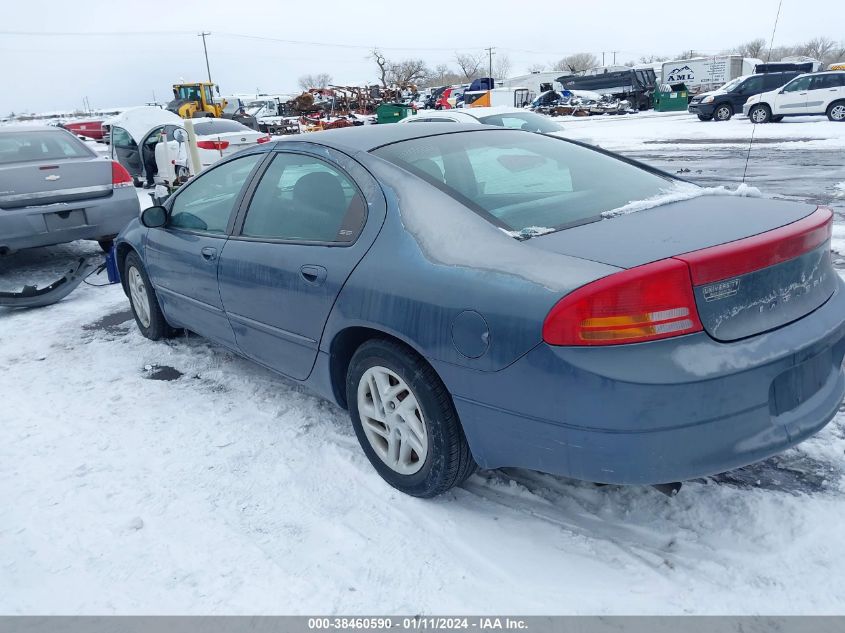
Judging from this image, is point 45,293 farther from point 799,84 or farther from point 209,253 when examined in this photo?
point 799,84

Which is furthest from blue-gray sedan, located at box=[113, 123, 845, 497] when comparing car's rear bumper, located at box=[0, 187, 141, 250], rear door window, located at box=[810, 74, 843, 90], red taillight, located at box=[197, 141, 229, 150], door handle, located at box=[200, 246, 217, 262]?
rear door window, located at box=[810, 74, 843, 90]

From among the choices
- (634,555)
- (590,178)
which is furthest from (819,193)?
(634,555)

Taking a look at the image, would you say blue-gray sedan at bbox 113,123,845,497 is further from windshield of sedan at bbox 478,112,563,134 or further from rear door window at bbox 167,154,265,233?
windshield of sedan at bbox 478,112,563,134

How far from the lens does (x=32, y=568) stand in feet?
8.15

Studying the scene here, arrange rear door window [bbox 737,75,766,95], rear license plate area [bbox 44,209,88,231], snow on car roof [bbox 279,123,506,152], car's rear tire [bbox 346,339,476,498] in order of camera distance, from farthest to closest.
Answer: rear door window [bbox 737,75,766,95] → rear license plate area [bbox 44,209,88,231] → snow on car roof [bbox 279,123,506,152] → car's rear tire [bbox 346,339,476,498]

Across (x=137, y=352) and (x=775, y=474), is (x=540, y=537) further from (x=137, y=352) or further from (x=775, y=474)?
(x=137, y=352)

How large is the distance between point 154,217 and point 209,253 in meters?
0.73

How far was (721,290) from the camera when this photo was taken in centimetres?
206

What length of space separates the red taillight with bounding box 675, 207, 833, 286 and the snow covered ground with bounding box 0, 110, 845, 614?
3.30ft

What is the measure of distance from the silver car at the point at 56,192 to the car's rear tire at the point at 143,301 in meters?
1.72

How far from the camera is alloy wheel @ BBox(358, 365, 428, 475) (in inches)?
104

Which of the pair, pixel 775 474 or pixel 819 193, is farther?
pixel 819 193
